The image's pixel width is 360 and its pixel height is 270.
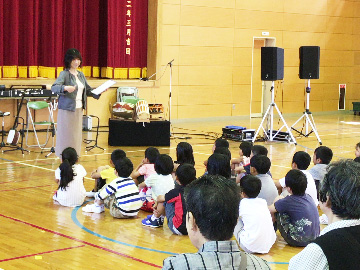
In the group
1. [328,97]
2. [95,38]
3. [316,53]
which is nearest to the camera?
[316,53]

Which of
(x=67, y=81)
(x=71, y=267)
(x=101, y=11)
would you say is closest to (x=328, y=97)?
(x=101, y=11)

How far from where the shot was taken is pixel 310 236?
17.5ft

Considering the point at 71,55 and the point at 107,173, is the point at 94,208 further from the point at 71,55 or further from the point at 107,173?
the point at 71,55

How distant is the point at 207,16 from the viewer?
15758 mm

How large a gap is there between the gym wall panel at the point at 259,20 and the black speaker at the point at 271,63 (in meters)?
4.33

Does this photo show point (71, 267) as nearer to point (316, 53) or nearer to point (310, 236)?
point (310, 236)

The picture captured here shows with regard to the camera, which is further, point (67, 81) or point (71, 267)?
point (67, 81)

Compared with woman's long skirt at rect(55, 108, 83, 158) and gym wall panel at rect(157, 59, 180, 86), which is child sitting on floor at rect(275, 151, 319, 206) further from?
gym wall panel at rect(157, 59, 180, 86)

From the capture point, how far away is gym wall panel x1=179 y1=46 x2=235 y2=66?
15.4 m

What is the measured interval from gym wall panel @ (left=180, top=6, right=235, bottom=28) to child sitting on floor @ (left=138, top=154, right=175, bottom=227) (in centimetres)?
960

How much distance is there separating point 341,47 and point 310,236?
48.3 feet

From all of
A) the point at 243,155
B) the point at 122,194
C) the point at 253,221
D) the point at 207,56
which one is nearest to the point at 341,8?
the point at 207,56

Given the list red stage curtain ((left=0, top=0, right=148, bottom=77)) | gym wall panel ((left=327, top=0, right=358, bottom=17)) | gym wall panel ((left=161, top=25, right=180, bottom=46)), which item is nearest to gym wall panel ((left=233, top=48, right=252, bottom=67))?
gym wall panel ((left=161, top=25, right=180, bottom=46))

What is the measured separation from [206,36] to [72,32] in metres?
3.75
